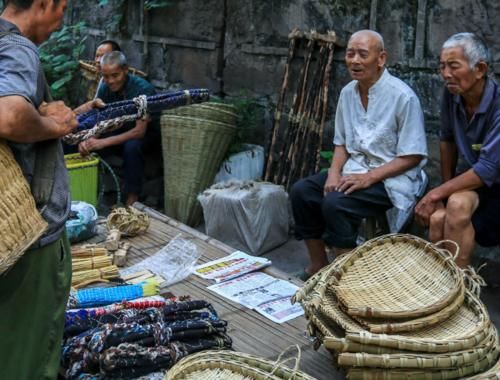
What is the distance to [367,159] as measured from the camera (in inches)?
163

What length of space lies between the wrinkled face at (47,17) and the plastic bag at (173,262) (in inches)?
64.4

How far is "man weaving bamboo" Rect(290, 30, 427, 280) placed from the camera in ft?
12.9

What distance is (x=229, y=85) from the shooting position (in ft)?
19.5

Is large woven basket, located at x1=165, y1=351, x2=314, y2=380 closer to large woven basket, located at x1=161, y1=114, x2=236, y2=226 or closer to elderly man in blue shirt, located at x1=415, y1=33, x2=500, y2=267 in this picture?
elderly man in blue shirt, located at x1=415, y1=33, x2=500, y2=267

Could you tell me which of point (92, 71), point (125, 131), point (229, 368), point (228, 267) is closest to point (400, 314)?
point (229, 368)

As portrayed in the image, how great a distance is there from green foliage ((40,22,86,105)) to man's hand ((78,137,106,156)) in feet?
5.59

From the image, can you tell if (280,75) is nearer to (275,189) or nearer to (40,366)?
(275,189)

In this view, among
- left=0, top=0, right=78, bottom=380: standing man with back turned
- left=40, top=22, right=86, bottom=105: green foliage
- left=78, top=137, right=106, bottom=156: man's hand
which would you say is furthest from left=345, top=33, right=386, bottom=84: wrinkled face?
left=40, top=22, right=86, bottom=105: green foliage

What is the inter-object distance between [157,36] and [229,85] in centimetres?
102

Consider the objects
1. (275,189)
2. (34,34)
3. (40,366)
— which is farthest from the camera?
(275,189)

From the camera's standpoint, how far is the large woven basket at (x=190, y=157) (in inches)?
213

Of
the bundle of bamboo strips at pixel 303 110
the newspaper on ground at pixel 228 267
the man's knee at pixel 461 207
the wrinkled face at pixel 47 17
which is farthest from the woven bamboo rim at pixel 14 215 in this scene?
the bundle of bamboo strips at pixel 303 110

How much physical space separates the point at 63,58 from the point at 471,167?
499 centimetres

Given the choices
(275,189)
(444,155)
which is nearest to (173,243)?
(275,189)
